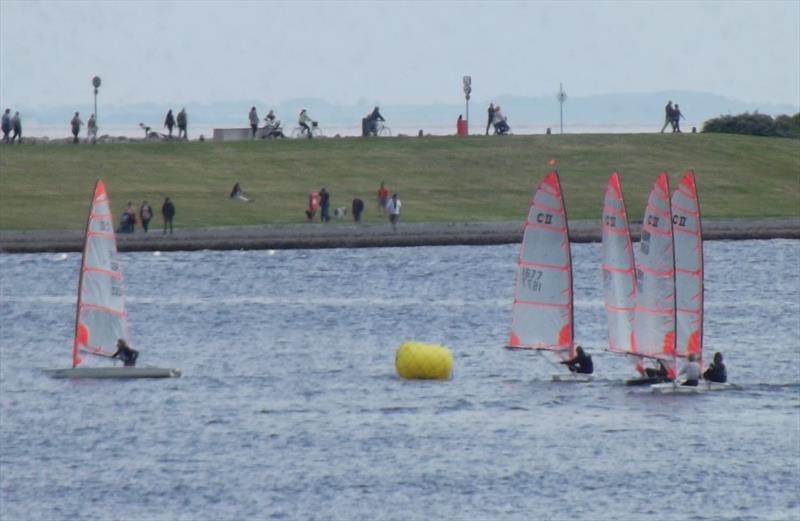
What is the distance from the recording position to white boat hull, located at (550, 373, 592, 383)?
60.6 meters

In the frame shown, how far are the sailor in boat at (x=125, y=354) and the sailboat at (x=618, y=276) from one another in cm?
1325

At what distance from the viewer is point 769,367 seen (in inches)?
2534

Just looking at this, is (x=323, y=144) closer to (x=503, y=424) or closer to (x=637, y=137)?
(x=637, y=137)

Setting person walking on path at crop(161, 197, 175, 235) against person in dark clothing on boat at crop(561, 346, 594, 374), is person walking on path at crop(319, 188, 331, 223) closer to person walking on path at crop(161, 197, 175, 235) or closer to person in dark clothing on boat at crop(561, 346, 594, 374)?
person walking on path at crop(161, 197, 175, 235)

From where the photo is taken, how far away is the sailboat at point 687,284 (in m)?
58.9

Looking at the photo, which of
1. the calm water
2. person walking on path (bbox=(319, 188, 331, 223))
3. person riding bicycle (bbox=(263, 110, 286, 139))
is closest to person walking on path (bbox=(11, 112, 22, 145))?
person riding bicycle (bbox=(263, 110, 286, 139))

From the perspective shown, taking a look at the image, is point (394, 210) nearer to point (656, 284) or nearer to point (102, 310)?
point (102, 310)

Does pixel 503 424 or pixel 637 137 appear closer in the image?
pixel 503 424

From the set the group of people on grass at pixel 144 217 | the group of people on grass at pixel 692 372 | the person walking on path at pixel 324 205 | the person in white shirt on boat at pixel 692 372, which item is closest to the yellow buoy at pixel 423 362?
the group of people on grass at pixel 692 372

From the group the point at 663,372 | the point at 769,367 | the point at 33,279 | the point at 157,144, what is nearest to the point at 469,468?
the point at 663,372

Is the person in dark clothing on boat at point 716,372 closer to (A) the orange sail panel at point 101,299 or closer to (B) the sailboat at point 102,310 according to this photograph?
(B) the sailboat at point 102,310

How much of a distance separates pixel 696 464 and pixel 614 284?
10.9 meters

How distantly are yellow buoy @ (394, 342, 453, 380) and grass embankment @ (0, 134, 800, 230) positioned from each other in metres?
33.0

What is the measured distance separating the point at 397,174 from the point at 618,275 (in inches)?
1828
